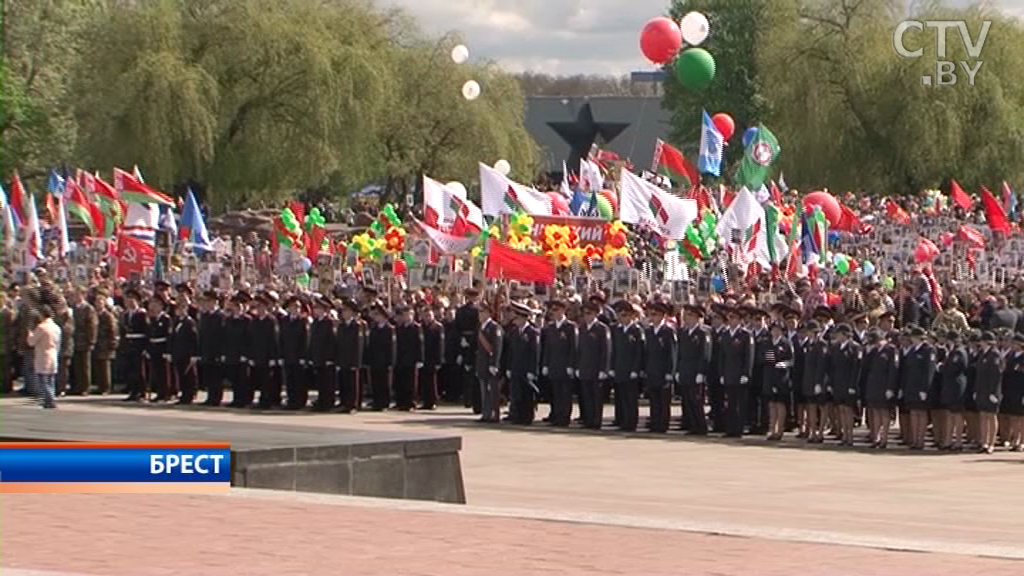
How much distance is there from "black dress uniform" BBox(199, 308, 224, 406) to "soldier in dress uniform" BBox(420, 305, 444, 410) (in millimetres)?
2949

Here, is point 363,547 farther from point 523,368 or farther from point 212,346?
point 212,346

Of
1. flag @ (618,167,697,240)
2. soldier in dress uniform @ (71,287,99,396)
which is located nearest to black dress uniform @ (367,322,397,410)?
soldier in dress uniform @ (71,287,99,396)

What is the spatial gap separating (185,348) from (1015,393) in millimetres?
11963

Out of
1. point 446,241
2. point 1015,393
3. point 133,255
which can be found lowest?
point 1015,393

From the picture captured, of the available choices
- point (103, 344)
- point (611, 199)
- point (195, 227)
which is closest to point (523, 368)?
point (103, 344)

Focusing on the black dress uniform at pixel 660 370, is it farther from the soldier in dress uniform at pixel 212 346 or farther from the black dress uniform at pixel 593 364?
the soldier in dress uniform at pixel 212 346

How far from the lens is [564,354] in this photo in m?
26.4

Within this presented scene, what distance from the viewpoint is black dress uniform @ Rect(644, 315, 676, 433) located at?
2564cm

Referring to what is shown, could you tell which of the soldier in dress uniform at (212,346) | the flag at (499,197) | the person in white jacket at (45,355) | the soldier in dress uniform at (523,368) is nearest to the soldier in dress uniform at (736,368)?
the soldier in dress uniform at (523,368)

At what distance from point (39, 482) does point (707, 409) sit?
12.7 meters

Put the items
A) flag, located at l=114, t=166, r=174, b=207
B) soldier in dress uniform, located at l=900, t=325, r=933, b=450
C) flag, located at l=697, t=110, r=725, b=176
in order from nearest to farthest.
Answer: soldier in dress uniform, located at l=900, t=325, r=933, b=450
flag, located at l=114, t=166, r=174, b=207
flag, located at l=697, t=110, r=725, b=176

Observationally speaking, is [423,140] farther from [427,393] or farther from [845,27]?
[427,393]

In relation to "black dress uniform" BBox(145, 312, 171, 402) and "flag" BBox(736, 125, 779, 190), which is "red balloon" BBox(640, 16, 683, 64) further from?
"black dress uniform" BBox(145, 312, 171, 402)

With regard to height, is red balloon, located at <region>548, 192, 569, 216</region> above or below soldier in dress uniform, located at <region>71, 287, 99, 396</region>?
above
